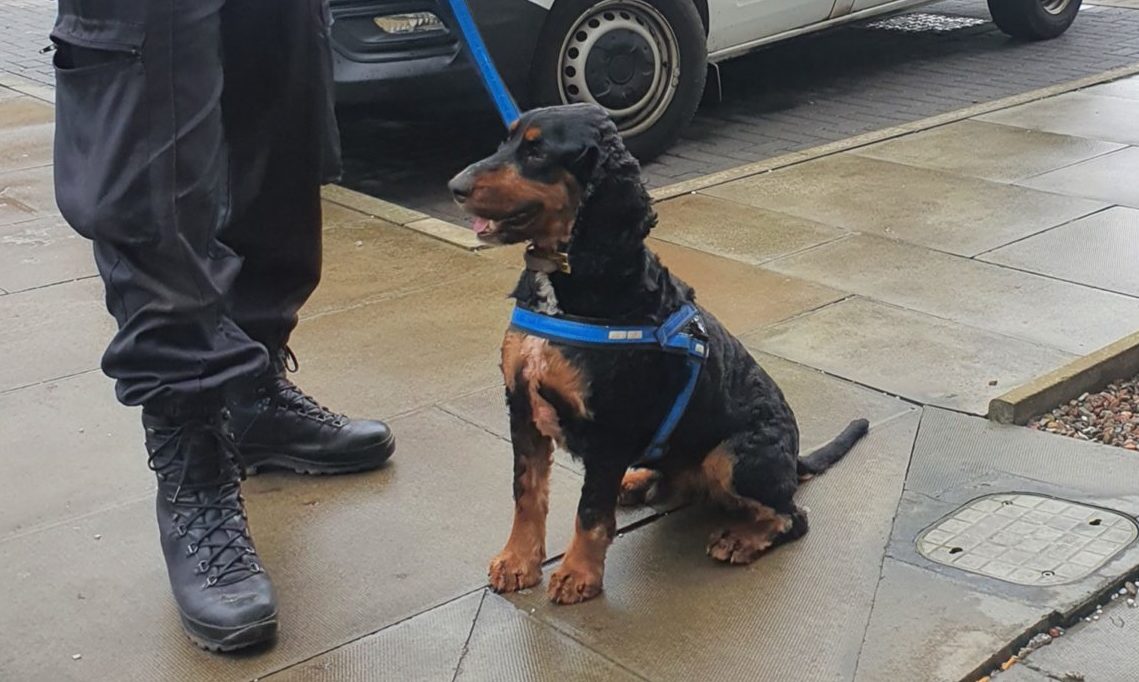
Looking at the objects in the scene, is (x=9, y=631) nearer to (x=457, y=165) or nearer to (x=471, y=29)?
(x=471, y=29)

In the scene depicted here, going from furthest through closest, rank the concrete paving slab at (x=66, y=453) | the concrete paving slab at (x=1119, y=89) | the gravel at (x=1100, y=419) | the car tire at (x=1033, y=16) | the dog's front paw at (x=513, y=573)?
the car tire at (x=1033, y=16), the concrete paving slab at (x=1119, y=89), the gravel at (x=1100, y=419), the concrete paving slab at (x=66, y=453), the dog's front paw at (x=513, y=573)

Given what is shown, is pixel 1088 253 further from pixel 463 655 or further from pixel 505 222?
pixel 463 655

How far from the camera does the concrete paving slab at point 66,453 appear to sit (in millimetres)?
3516

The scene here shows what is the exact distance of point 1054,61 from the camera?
30.7 feet

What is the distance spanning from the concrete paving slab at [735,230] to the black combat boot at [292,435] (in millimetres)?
2304

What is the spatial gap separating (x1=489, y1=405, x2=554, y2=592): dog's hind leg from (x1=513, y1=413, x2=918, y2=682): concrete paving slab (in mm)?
59

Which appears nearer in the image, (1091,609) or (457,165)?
(1091,609)

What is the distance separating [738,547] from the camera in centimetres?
322

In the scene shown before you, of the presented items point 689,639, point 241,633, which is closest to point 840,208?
point 689,639

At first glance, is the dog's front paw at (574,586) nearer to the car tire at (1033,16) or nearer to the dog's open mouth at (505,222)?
the dog's open mouth at (505,222)

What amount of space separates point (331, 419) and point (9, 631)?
1.05 metres

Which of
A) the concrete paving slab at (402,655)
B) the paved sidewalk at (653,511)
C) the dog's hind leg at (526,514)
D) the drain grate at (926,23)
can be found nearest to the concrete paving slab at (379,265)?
the paved sidewalk at (653,511)

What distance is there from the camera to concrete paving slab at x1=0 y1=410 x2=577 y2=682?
9.37 feet

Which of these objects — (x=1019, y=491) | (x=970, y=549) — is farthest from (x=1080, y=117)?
(x=970, y=549)
